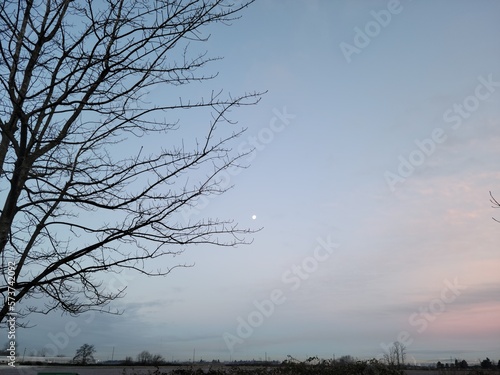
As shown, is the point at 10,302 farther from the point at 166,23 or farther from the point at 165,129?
the point at 166,23

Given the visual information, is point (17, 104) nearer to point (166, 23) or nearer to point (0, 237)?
point (0, 237)

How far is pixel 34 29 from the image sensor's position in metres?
2.72

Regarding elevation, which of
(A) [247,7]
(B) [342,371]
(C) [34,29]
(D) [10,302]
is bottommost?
(B) [342,371]

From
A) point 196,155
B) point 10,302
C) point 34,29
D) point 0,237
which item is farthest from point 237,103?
point 10,302

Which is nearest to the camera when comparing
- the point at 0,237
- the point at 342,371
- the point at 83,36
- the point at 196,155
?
the point at 0,237

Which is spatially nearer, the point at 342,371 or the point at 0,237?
the point at 0,237

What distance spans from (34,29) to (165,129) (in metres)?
1.04

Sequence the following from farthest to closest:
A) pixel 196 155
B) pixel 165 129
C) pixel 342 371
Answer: pixel 342 371 < pixel 165 129 < pixel 196 155

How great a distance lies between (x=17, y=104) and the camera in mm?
2578

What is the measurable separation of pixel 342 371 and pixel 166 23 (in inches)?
642

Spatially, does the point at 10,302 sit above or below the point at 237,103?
below

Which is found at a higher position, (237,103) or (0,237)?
(237,103)

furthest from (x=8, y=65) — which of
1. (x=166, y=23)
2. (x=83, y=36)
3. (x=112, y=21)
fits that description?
(x=166, y=23)

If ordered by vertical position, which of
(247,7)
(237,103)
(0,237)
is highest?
(247,7)
